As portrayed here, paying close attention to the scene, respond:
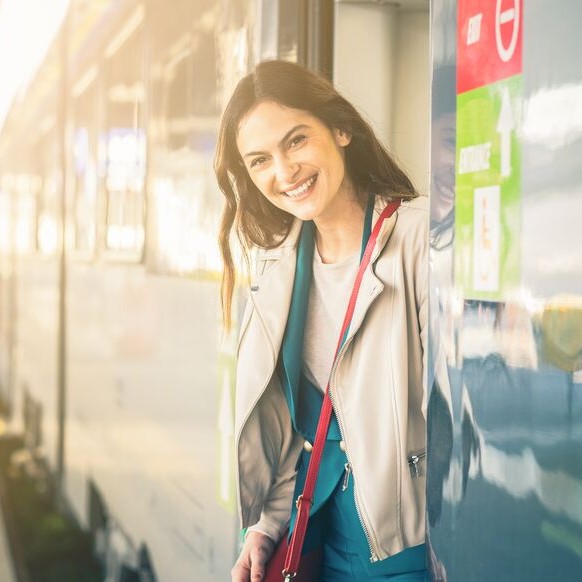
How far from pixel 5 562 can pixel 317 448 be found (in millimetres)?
6162

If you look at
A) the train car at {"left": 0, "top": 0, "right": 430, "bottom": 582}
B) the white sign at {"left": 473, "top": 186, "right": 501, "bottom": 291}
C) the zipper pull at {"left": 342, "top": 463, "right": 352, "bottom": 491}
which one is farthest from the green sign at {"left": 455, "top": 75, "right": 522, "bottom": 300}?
the train car at {"left": 0, "top": 0, "right": 430, "bottom": 582}

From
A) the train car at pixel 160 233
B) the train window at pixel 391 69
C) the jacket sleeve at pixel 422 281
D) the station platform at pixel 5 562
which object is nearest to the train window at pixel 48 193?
the train car at pixel 160 233

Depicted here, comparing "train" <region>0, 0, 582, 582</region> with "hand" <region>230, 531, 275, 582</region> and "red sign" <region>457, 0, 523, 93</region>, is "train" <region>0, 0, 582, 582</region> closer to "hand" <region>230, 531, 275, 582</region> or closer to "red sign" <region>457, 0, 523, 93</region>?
"red sign" <region>457, 0, 523, 93</region>

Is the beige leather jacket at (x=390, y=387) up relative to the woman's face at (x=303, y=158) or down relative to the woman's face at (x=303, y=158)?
down

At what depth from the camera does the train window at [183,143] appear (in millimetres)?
2723

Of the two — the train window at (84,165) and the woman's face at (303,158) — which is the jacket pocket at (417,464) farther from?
the train window at (84,165)

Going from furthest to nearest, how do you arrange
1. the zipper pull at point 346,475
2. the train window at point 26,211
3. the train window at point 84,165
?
the train window at point 26,211 → the train window at point 84,165 → the zipper pull at point 346,475

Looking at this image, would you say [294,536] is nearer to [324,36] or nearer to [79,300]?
[324,36]

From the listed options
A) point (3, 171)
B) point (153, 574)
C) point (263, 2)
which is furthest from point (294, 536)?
point (3, 171)

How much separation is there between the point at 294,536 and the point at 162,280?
5.11 feet

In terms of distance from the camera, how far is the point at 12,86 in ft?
29.4

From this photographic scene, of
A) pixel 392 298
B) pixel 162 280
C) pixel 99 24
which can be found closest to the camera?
pixel 392 298

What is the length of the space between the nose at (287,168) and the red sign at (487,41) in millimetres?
421

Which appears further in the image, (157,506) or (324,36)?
(157,506)
